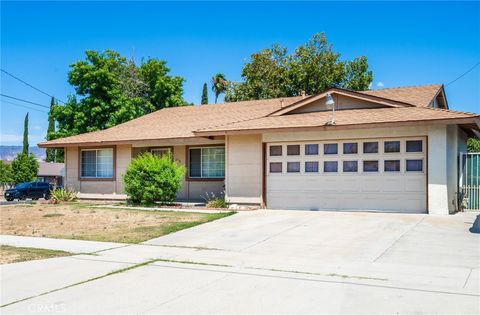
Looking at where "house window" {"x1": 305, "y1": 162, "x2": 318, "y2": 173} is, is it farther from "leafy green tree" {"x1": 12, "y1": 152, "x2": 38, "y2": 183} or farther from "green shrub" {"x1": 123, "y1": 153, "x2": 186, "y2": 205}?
"leafy green tree" {"x1": 12, "y1": 152, "x2": 38, "y2": 183}

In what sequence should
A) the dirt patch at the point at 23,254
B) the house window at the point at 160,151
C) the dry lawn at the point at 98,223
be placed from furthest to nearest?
the house window at the point at 160,151
the dry lawn at the point at 98,223
the dirt patch at the point at 23,254

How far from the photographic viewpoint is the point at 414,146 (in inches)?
575

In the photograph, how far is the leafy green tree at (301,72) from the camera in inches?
1415

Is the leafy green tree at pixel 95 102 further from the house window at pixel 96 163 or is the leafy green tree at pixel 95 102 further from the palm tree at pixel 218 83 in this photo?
the palm tree at pixel 218 83

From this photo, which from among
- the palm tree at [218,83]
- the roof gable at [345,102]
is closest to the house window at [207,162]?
the roof gable at [345,102]

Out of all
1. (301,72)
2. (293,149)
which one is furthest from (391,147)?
(301,72)

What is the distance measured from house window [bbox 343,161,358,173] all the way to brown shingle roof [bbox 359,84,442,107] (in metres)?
3.15

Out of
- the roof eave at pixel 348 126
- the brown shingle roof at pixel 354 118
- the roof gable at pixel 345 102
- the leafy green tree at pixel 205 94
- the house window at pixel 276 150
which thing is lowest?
the house window at pixel 276 150

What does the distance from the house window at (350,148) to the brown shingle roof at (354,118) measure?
790 millimetres

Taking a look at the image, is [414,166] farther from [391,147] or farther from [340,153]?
[340,153]

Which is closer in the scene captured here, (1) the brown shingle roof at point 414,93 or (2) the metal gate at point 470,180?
(2) the metal gate at point 470,180

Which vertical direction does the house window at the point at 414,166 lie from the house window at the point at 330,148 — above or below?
below

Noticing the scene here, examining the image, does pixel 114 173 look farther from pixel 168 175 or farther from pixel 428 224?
pixel 428 224

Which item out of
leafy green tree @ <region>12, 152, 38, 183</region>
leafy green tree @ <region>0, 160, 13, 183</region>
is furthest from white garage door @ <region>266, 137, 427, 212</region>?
leafy green tree @ <region>0, 160, 13, 183</region>
